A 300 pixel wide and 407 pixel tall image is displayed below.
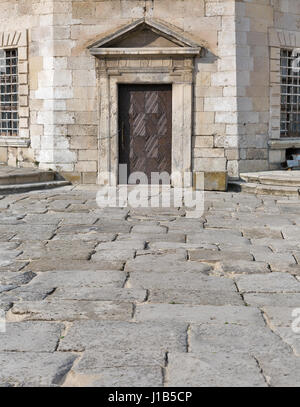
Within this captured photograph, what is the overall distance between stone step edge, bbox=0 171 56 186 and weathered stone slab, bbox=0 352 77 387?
27.0 feet

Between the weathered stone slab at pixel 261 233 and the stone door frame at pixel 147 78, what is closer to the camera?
the weathered stone slab at pixel 261 233

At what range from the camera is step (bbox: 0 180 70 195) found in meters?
11.4

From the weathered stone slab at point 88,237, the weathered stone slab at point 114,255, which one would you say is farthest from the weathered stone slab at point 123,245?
the weathered stone slab at point 88,237

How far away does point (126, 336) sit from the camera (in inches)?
161

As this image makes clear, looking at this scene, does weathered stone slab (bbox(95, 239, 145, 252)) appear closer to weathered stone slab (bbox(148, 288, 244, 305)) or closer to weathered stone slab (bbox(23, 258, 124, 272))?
weathered stone slab (bbox(23, 258, 124, 272))

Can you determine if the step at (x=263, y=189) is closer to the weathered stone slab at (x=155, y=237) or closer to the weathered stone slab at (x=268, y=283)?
the weathered stone slab at (x=155, y=237)

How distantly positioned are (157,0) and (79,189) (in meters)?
4.11

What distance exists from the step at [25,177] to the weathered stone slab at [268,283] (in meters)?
7.10

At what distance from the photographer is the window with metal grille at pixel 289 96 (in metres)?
12.9

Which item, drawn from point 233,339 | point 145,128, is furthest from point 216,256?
point 145,128

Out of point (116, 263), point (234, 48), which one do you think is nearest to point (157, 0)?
point (234, 48)

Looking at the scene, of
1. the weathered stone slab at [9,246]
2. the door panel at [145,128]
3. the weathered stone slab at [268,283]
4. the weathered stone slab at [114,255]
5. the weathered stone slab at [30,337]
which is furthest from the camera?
the door panel at [145,128]

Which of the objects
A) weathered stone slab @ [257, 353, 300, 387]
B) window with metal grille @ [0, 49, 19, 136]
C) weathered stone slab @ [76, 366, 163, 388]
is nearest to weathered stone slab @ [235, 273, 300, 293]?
weathered stone slab @ [257, 353, 300, 387]

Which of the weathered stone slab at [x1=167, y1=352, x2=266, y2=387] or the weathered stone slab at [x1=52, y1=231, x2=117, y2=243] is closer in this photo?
the weathered stone slab at [x1=167, y1=352, x2=266, y2=387]
